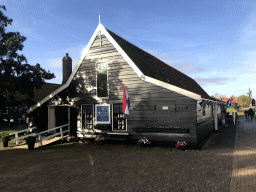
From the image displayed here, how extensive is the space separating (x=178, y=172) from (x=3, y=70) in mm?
15239

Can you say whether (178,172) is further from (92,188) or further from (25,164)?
(25,164)

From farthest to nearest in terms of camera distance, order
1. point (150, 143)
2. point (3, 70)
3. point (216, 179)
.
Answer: point (3, 70), point (150, 143), point (216, 179)

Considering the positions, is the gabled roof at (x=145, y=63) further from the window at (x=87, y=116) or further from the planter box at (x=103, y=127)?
the window at (x=87, y=116)

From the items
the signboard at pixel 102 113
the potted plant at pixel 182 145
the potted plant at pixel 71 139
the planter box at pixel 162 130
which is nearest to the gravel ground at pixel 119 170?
the potted plant at pixel 182 145

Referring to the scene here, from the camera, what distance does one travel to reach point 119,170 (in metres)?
7.29

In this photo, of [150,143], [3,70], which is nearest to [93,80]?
[150,143]

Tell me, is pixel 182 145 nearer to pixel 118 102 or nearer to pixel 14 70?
pixel 118 102

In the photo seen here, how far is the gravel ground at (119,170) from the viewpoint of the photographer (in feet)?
19.3

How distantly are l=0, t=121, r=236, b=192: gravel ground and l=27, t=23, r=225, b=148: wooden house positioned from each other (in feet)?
4.35

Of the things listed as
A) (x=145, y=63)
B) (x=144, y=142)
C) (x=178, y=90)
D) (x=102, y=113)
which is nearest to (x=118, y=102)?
(x=102, y=113)

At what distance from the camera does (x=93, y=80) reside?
43.2ft

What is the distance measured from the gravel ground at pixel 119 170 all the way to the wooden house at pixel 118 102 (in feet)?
4.35

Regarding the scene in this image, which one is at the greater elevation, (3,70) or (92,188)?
(3,70)

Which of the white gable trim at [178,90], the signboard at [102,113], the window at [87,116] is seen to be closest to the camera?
the white gable trim at [178,90]
